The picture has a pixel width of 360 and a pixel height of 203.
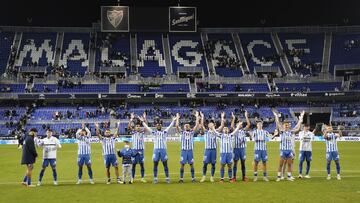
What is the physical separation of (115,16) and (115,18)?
0.92 feet

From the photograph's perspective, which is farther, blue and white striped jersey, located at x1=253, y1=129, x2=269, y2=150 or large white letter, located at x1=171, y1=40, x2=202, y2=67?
large white letter, located at x1=171, y1=40, x2=202, y2=67

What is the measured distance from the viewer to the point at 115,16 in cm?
6431

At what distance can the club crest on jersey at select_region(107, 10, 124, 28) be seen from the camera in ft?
211

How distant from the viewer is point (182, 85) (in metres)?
72.9

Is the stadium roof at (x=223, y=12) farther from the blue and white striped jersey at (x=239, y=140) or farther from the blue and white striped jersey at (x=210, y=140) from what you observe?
the blue and white striped jersey at (x=210, y=140)

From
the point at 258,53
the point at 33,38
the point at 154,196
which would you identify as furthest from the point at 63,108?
the point at 154,196

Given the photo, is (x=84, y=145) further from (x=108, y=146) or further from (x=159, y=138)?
(x=159, y=138)

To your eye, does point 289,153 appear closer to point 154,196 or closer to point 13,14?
point 154,196

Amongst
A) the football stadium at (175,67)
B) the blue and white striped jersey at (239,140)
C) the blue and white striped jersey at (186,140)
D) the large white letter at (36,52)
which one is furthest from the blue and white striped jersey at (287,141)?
the large white letter at (36,52)

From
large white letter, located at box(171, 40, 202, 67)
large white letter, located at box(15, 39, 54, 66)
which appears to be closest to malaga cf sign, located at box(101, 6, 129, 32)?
large white letter, located at box(171, 40, 202, 67)

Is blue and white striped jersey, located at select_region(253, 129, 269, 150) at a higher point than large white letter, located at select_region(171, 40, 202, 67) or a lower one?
lower

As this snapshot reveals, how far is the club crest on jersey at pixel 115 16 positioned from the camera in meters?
64.2

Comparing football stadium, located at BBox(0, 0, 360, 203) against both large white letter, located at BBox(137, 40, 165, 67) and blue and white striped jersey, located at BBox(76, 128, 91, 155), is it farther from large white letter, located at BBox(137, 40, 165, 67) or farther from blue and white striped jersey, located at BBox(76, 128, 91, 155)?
blue and white striped jersey, located at BBox(76, 128, 91, 155)

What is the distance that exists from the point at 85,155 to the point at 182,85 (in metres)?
51.8
